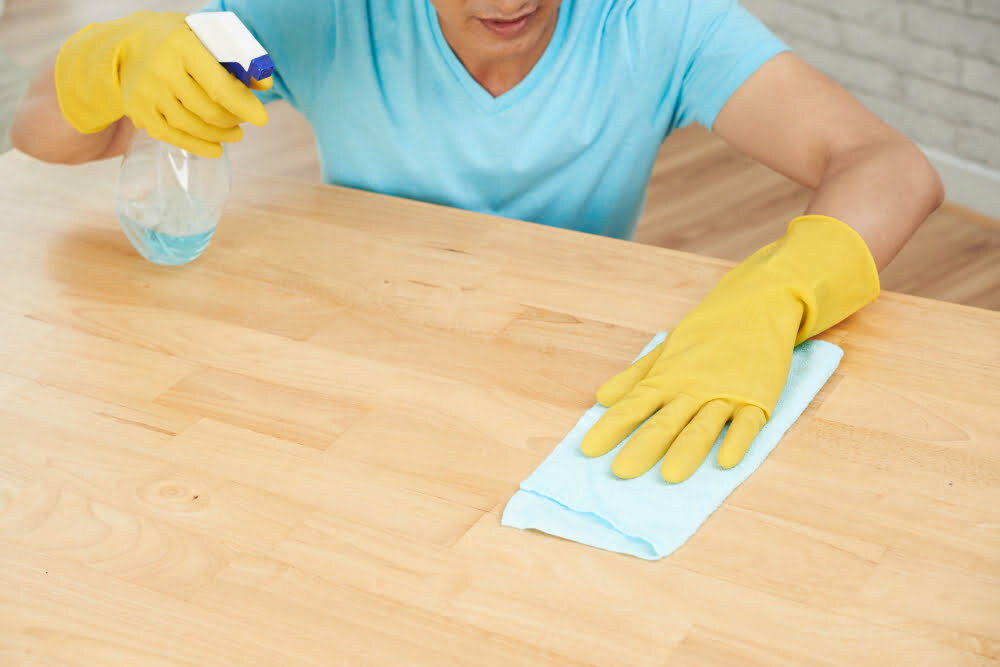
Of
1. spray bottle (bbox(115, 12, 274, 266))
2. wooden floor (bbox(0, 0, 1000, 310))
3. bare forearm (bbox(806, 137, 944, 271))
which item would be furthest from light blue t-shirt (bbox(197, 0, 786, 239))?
wooden floor (bbox(0, 0, 1000, 310))

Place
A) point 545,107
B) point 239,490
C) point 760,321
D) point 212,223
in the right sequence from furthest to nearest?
1. point 545,107
2. point 212,223
3. point 760,321
4. point 239,490

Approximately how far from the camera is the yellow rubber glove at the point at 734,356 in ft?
→ 2.41

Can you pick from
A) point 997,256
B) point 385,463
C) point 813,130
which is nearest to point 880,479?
point 385,463

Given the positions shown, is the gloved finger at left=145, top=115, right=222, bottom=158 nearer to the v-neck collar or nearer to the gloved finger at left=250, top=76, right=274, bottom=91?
the gloved finger at left=250, top=76, right=274, bottom=91

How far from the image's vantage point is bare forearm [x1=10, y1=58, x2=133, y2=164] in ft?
3.72

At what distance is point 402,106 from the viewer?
4.04ft

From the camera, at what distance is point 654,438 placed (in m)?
0.73

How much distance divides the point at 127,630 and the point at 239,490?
0.13 metres

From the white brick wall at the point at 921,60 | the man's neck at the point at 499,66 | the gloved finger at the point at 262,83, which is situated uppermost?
the gloved finger at the point at 262,83

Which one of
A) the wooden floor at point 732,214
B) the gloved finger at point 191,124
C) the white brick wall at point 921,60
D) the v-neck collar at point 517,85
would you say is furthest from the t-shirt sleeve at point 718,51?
the white brick wall at point 921,60

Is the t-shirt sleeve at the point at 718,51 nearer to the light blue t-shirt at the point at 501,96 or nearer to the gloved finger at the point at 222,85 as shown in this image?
the light blue t-shirt at the point at 501,96

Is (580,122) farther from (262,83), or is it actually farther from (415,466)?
(415,466)

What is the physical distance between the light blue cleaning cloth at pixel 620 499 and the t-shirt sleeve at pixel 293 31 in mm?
673

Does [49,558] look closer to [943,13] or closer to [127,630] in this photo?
[127,630]
